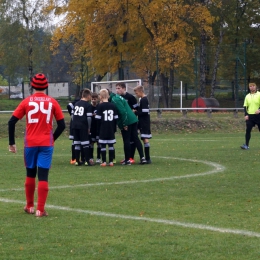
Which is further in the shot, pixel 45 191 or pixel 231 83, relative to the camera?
pixel 231 83

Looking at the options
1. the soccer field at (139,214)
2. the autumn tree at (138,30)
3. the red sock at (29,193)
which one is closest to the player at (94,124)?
the soccer field at (139,214)

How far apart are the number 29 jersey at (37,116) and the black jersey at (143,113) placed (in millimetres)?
Answer: 7100

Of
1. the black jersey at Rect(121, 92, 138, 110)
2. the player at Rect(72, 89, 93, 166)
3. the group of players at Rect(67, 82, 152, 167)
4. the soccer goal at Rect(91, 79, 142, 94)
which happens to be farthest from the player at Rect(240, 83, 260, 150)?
the soccer goal at Rect(91, 79, 142, 94)

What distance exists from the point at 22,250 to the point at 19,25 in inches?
2303

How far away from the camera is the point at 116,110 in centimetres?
1572

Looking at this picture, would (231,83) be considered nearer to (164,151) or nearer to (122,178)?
(164,151)

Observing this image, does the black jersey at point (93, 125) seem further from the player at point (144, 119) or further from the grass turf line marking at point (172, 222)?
the grass turf line marking at point (172, 222)

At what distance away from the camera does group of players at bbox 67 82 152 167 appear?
51.6 ft

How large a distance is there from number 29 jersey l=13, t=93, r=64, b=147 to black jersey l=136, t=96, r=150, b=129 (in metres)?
7.10

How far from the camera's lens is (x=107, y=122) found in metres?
15.7

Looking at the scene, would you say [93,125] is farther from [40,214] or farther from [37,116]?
[40,214]

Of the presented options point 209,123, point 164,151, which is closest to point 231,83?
point 209,123

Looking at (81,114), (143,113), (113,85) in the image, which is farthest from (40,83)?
(113,85)

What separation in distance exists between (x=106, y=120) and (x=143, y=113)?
1070 mm
